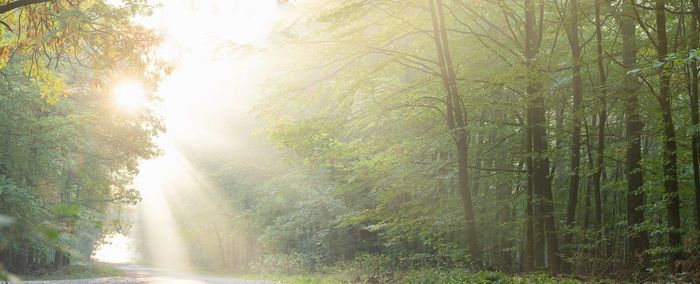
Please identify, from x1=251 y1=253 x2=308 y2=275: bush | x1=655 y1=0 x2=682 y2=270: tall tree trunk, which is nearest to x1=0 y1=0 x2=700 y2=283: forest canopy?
x1=655 y1=0 x2=682 y2=270: tall tree trunk

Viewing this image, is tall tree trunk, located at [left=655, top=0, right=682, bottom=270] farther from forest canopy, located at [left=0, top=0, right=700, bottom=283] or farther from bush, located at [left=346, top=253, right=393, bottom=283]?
bush, located at [left=346, top=253, right=393, bottom=283]

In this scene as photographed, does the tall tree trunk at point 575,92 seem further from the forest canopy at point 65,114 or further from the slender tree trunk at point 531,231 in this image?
the forest canopy at point 65,114

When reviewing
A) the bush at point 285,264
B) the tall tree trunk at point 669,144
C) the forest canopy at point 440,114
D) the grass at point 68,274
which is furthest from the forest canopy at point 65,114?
the bush at point 285,264

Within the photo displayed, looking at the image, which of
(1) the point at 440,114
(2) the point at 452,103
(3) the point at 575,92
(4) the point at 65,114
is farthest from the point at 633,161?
(4) the point at 65,114

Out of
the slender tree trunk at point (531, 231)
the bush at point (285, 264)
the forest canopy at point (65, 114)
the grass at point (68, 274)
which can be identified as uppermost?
the forest canopy at point (65, 114)

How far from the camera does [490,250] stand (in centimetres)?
2405

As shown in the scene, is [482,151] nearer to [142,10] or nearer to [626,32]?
[626,32]

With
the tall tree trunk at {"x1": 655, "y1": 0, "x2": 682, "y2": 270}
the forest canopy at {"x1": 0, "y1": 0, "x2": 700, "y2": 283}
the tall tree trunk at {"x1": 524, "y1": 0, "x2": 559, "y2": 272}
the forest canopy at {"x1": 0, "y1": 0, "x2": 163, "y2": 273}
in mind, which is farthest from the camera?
the tall tree trunk at {"x1": 524, "y1": 0, "x2": 559, "y2": 272}

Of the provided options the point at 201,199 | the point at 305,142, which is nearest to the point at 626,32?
the point at 305,142

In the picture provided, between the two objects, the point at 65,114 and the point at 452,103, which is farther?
the point at 65,114

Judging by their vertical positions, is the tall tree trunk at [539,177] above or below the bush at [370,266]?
above

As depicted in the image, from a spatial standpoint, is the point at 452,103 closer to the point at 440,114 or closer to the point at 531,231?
the point at 440,114

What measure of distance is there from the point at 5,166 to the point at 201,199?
22314mm

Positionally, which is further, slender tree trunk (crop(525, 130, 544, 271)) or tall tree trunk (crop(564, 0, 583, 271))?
slender tree trunk (crop(525, 130, 544, 271))
